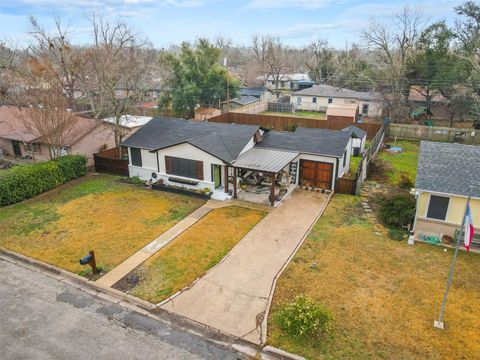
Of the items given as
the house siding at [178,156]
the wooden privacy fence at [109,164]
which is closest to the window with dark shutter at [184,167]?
the house siding at [178,156]

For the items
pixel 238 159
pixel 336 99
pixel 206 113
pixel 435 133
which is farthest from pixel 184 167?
pixel 336 99

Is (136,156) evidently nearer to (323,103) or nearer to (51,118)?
(51,118)

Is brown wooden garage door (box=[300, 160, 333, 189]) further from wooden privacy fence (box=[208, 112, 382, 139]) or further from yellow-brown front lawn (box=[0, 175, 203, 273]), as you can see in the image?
wooden privacy fence (box=[208, 112, 382, 139])

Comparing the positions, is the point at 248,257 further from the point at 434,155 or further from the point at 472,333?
the point at 434,155

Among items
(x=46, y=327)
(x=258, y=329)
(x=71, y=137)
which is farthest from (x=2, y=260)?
(x=71, y=137)

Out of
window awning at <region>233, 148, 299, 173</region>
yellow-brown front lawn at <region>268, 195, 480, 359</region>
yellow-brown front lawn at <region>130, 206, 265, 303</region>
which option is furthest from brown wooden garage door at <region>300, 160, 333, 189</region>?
yellow-brown front lawn at <region>130, 206, 265, 303</region>

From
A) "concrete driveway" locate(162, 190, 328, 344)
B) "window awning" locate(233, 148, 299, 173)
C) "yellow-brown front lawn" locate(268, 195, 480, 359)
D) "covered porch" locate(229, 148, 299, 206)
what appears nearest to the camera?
"yellow-brown front lawn" locate(268, 195, 480, 359)
